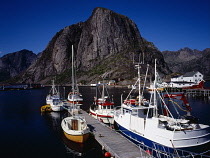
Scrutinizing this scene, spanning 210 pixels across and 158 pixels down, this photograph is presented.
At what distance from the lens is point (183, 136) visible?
21.8 metres

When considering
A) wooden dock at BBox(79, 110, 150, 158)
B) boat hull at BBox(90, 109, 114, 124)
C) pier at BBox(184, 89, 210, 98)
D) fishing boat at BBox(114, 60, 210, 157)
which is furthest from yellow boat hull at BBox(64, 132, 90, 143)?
pier at BBox(184, 89, 210, 98)

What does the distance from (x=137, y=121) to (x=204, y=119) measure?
26.9 metres

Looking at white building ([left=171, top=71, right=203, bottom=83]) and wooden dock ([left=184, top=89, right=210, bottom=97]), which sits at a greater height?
white building ([left=171, top=71, right=203, bottom=83])

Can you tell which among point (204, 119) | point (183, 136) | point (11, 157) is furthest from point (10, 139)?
point (204, 119)

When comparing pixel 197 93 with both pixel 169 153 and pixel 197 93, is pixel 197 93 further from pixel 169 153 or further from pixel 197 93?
pixel 169 153

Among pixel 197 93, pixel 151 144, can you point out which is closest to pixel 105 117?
pixel 151 144

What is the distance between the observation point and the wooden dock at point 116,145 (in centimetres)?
2203

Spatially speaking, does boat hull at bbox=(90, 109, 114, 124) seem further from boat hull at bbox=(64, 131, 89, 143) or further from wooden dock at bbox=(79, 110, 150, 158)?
boat hull at bbox=(64, 131, 89, 143)

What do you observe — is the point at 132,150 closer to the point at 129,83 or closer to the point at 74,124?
the point at 74,124

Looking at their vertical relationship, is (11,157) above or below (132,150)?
below

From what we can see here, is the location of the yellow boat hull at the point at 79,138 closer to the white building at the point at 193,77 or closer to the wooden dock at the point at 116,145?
the wooden dock at the point at 116,145

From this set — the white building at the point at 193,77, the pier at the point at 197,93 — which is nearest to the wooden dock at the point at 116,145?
the pier at the point at 197,93

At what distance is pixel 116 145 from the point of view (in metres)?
25.0

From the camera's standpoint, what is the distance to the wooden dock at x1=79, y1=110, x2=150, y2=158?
22031mm
